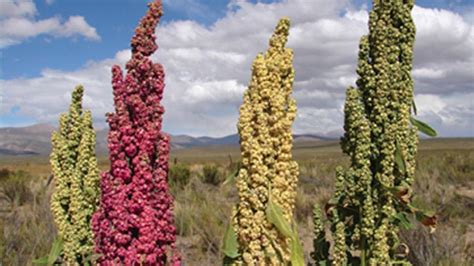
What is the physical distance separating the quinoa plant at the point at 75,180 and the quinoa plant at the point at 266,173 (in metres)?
1.25

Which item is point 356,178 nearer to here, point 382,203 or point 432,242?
point 382,203

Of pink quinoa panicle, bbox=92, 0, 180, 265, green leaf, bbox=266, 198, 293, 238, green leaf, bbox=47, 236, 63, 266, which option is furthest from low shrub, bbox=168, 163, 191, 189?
green leaf, bbox=266, 198, 293, 238

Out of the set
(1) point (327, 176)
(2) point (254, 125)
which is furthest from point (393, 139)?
(1) point (327, 176)

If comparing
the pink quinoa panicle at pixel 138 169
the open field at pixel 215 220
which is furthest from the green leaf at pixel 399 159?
the open field at pixel 215 220

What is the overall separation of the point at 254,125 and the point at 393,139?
45.2 inches

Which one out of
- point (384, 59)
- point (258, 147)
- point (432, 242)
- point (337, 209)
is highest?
point (384, 59)

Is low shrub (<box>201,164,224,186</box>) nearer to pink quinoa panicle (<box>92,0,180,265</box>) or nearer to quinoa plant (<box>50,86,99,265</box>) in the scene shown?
quinoa plant (<box>50,86,99,265</box>)

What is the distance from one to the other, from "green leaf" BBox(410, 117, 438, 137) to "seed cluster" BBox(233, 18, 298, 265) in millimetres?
1326

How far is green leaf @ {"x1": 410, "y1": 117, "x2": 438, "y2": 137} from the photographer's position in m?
3.57

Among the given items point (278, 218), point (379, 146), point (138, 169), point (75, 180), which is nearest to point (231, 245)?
point (278, 218)

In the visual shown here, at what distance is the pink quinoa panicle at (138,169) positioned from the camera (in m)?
2.49

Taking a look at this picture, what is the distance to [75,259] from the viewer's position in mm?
3471

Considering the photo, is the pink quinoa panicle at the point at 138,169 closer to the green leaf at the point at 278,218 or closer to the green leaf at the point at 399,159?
the green leaf at the point at 278,218

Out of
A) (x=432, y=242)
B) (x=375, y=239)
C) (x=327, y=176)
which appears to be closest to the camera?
(x=375, y=239)
